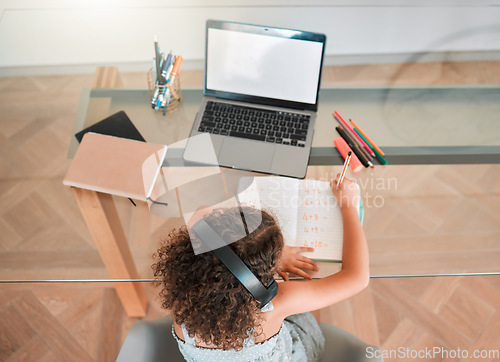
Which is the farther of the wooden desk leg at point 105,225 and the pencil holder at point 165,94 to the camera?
the pencil holder at point 165,94

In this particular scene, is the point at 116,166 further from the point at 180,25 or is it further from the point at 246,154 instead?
the point at 180,25

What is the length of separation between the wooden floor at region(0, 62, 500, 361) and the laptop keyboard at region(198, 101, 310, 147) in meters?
0.14

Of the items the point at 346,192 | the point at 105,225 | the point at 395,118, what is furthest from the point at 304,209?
the point at 105,225

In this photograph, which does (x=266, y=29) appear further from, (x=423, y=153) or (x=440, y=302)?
(x=440, y=302)

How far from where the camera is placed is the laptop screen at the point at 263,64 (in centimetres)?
118

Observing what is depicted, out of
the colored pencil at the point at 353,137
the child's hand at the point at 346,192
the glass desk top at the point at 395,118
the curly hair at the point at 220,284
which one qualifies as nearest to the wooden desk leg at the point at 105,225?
the glass desk top at the point at 395,118

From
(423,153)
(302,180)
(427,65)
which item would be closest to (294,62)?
(302,180)

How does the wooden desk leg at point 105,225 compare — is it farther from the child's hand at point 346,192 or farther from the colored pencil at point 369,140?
the colored pencil at point 369,140

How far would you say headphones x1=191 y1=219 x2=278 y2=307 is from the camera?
2.65 ft

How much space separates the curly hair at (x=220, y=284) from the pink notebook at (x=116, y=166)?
0.27 m

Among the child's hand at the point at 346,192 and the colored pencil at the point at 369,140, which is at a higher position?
the colored pencil at the point at 369,140

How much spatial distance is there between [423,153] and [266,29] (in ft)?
1.91

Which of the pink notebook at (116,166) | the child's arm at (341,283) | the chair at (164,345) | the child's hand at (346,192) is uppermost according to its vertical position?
the child's hand at (346,192)

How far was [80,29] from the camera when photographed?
5.15 feet
